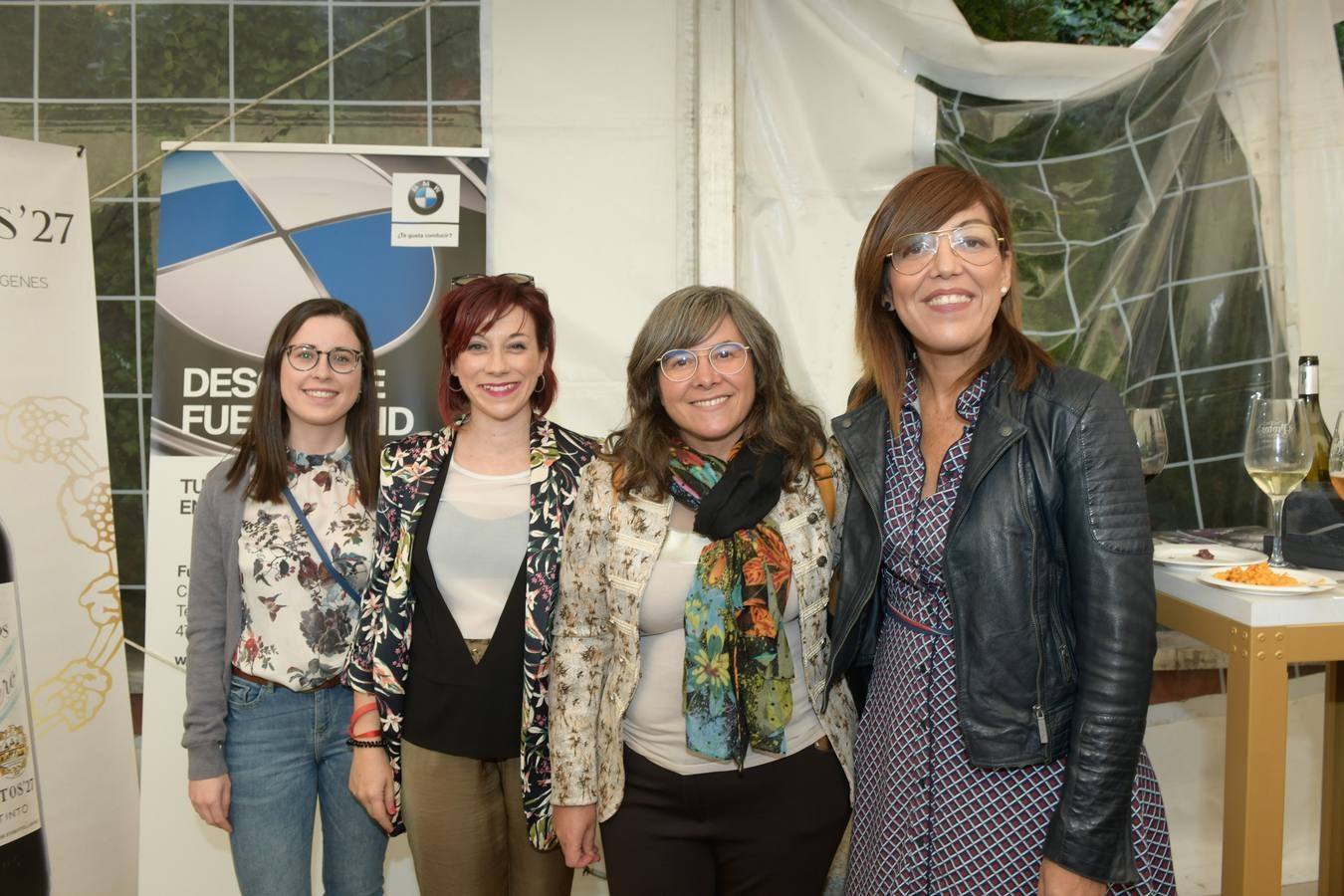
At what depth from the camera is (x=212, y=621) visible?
1854mm

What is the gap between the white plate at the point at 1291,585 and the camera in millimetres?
1420

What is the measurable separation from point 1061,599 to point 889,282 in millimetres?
534

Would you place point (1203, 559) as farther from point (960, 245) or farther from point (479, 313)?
point (479, 313)

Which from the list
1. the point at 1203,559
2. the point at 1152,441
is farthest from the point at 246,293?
the point at 1203,559

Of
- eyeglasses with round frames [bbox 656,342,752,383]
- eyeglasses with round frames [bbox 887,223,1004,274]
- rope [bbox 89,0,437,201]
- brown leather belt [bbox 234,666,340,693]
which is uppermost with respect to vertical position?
rope [bbox 89,0,437,201]

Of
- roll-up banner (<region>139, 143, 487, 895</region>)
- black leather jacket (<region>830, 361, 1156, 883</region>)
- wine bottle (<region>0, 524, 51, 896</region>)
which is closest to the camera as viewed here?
black leather jacket (<region>830, 361, 1156, 883</region>)

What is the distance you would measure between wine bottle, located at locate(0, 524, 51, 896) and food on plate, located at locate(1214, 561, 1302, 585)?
2.77m

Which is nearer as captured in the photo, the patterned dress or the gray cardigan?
the patterned dress

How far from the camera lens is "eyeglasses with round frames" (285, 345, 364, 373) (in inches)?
73.4

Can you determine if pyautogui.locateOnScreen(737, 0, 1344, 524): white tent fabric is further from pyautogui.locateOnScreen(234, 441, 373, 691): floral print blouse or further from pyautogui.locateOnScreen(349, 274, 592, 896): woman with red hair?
pyautogui.locateOnScreen(234, 441, 373, 691): floral print blouse

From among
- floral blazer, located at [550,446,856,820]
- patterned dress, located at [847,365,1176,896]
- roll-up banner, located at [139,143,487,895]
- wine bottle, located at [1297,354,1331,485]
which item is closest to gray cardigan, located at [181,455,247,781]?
floral blazer, located at [550,446,856,820]

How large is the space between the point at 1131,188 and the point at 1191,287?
32 centimetres

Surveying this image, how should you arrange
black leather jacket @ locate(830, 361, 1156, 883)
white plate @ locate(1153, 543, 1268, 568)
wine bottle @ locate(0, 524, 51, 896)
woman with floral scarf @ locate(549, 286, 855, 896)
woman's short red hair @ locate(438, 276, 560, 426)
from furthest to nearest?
wine bottle @ locate(0, 524, 51, 896) < woman's short red hair @ locate(438, 276, 560, 426) < white plate @ locate(1153, 543, 1268, 568) < woman with floral scarf @ locate(549, 286, 855, 896) < black leather jacket @ locate(830, 361, 1156, 883)

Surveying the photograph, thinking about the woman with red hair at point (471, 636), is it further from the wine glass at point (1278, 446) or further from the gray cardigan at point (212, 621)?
the wine glass at point (1278, 446)
